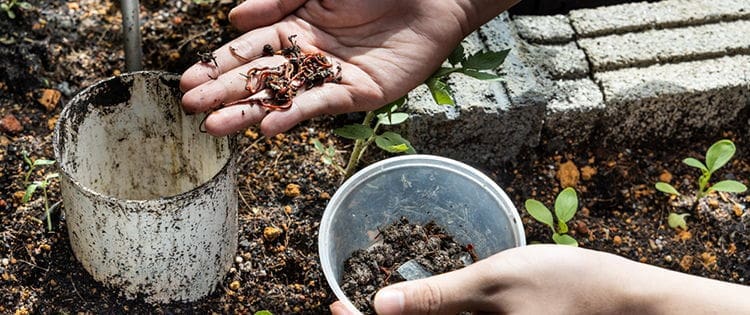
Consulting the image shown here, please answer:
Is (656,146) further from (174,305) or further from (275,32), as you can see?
(174,305)

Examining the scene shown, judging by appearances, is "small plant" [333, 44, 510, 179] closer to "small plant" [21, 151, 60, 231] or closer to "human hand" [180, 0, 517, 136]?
"human hand" [180, 0, 517, 136]

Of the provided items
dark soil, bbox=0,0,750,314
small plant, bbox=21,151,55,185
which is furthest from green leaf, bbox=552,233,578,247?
small plant, bbox=21,151,55,185

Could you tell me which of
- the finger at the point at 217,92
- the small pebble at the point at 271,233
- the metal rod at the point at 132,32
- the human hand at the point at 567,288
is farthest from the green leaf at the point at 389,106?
the metal rod at the point at 132,32

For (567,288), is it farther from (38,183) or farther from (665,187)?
(38,183)

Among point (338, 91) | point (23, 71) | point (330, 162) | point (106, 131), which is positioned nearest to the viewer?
point (338, 91)

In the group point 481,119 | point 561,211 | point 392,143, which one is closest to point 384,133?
point 392,143

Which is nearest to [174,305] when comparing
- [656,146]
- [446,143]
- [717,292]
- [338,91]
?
[338,91]
